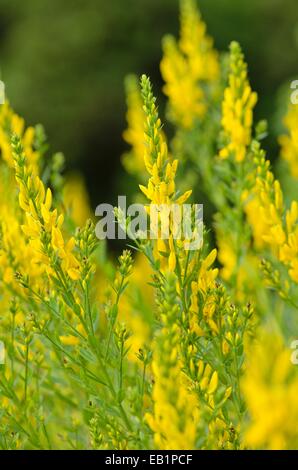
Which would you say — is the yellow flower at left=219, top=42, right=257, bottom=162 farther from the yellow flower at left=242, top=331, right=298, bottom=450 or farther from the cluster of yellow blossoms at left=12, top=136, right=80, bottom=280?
the yellow flower at left=242, top=331, right=298, bottom=450

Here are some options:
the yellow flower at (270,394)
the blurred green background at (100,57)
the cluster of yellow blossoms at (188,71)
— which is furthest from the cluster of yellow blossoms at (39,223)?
the blurred green background at (100,57)

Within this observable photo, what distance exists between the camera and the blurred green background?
8422mm

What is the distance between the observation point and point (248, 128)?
6.88 feet

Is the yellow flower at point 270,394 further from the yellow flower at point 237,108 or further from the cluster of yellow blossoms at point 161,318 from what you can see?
the yellow flower at point 237,108

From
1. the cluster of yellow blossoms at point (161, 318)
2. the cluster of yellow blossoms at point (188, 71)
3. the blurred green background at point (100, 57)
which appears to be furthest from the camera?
the blurred green background at point (100, 57)

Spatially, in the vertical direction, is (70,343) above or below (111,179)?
below

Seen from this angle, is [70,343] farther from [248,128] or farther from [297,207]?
[248,128]

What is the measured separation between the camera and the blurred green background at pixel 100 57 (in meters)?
8.42

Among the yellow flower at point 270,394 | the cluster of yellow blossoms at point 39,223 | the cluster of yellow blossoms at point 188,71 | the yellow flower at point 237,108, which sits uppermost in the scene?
the cluster of yellow blossoms at point 188,71

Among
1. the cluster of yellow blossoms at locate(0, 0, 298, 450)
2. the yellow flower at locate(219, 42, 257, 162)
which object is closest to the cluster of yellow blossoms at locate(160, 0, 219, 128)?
the cluster of yellow blossoms at locate(0, 0, 298, 450)

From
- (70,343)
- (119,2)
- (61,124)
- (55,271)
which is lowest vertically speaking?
(70,343)

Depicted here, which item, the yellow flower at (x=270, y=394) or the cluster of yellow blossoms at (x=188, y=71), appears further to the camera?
the cluster of yellow blossoms at (x=188, y=71)

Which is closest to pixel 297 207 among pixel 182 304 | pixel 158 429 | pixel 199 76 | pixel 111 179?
pixel 182 304

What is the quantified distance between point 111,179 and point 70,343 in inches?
277
